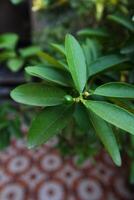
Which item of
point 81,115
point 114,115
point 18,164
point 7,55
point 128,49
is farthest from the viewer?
point 18,164

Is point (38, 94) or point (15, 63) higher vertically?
point (38, 94)

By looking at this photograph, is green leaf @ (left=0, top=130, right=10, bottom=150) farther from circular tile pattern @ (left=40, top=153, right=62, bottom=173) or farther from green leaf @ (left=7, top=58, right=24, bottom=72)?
circular tile pattern @ (left=40, top=153, right=62, bottom=173)

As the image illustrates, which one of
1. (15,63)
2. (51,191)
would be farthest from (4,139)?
(51,191)

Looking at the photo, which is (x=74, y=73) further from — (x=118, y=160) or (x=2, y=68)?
(x=2, y=68)

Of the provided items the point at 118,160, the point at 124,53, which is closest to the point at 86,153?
the point at 124,53

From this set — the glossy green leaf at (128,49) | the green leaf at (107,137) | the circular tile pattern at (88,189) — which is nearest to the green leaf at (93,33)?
the glossy green leaf at (128,49)

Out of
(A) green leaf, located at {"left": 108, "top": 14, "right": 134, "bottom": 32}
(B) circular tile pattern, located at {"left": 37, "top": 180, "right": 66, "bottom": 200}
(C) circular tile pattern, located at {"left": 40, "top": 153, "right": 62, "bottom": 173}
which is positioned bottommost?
(B) circular tile pattern, located at {"left": 37, "top": 180, "right": 66, "bottom": 200}

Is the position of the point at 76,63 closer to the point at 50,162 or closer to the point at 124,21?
the point at 124,21

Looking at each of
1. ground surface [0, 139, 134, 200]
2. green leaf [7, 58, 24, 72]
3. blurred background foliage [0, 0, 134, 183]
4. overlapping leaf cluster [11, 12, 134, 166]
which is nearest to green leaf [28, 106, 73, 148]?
overlapping leaf cluster [11, 12, 134, 166]
